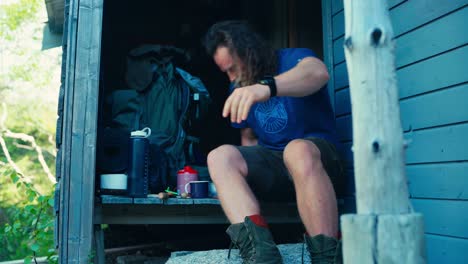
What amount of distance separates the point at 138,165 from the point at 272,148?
0.81m

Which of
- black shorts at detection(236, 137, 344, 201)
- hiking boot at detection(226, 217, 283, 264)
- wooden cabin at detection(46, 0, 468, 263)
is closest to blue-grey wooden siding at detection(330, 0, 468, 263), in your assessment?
wooden cabin at detection(46, 0, 468, 263)

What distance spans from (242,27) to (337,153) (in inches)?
34.7

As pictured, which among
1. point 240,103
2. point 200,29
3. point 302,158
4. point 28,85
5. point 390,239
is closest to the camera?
point 390,239

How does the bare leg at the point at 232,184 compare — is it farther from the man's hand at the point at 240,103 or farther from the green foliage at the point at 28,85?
the green foliage at the point at 28,85

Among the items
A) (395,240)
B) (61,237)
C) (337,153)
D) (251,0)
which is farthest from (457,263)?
(251,0)

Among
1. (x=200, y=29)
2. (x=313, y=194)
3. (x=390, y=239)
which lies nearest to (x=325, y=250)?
(x=313, y=194)

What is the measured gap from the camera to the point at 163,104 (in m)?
3.84

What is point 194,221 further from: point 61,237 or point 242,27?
point 242,27

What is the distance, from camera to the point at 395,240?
1.28 metres

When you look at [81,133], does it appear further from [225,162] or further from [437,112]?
[437,112]

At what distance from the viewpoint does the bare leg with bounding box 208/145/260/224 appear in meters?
2.11

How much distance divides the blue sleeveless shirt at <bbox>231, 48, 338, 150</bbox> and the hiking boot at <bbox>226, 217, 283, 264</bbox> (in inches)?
30.2

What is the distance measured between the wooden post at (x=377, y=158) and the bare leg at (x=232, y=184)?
30.6 inches

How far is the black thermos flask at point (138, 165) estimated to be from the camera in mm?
2955
